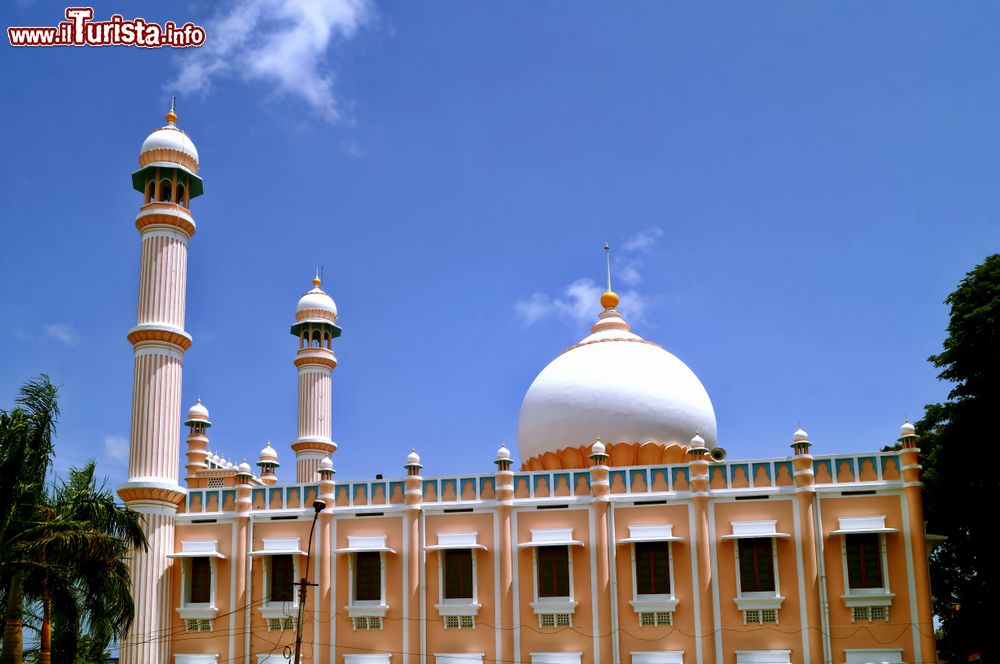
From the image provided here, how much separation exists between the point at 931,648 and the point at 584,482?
29.8 ft

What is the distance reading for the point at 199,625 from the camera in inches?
1118

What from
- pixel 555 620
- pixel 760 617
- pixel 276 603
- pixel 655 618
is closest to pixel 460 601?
pixel 555 620

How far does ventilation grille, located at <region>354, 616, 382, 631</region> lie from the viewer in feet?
90.5

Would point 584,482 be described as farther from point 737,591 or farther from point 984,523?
point 984,523

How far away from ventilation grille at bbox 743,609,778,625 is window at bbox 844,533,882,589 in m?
1.97

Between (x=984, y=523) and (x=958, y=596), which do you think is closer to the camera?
(x=984, y=523)

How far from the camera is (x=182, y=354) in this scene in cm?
3062

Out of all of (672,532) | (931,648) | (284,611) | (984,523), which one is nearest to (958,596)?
(984,523)

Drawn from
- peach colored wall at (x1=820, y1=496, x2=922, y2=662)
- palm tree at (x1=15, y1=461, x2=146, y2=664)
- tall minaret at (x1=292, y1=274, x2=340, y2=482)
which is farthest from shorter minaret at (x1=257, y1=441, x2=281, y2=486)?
peach colored wall at (x1=820, y1=496, x2=922, y2=662)

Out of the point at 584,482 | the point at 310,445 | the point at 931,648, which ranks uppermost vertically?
the point at 310,445

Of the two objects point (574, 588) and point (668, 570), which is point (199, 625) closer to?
point (574, 588)

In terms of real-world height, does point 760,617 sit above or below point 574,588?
below

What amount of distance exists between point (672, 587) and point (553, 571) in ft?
9.95

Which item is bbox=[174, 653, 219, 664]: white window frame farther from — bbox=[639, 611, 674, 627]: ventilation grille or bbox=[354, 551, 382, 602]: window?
bbox=[639, 611, 674, 627]: ventilation grille
